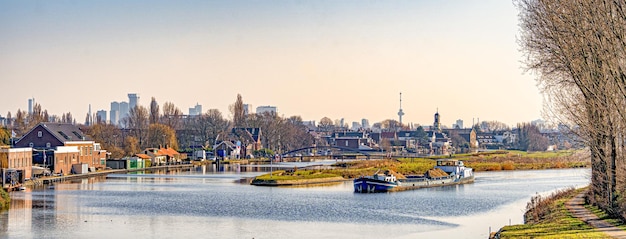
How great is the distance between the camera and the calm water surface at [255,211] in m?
30.4

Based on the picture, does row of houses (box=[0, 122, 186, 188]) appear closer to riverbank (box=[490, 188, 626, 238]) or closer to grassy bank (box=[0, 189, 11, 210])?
grassy bank (box=[0, 189, 11, 210])

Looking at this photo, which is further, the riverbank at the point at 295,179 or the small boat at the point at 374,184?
the riverbank at the point at 295,179

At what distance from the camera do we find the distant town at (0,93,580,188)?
66.8 m

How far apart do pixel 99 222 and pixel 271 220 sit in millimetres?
7144

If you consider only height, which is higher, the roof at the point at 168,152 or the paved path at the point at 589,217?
the roof at the point at 168,152

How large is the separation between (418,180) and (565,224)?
3371cm

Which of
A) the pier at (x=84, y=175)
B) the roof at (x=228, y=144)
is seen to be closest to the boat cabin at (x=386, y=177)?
the pier at (x=84, y=175)

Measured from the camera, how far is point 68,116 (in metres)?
160

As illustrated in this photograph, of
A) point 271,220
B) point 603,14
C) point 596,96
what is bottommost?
point 271,220

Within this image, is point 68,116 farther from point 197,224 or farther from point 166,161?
point 197,224

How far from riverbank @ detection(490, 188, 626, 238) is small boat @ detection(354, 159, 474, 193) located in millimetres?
19606

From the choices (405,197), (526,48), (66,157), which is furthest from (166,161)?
(526,48)

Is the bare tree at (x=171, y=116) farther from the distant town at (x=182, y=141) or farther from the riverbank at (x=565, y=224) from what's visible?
the riverbank at (x=565, y=224)

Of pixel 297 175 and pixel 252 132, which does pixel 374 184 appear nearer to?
pixel 297 175
